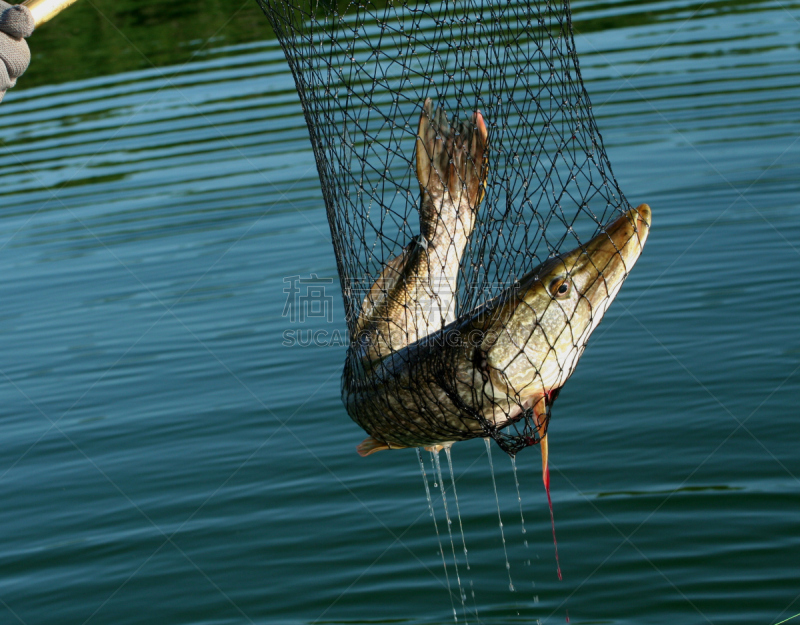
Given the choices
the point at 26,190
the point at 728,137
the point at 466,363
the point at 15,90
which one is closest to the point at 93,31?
the point at 15,90

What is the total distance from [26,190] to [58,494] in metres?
8.15

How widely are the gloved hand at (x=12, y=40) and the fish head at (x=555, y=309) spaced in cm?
204

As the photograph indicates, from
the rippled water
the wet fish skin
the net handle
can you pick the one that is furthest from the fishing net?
the rippled water

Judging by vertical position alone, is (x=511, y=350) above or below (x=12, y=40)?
below

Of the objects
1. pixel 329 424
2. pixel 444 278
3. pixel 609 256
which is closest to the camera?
pixel 609 256

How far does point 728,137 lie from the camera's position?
40.2ft

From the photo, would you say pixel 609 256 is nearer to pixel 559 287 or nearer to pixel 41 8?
pixel 559 287

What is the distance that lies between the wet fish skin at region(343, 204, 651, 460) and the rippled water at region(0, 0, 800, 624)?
2154mm

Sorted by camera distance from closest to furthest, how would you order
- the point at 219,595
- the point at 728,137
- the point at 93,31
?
the point at 219,595 < the point at 728,137 < the point at 93,31

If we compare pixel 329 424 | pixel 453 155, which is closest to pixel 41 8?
pixel 453 155

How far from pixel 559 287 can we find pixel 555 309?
0.08m

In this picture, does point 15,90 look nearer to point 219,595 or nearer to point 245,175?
point 245,175

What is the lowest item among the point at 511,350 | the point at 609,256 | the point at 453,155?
the point at 511,350

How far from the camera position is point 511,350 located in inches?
151
